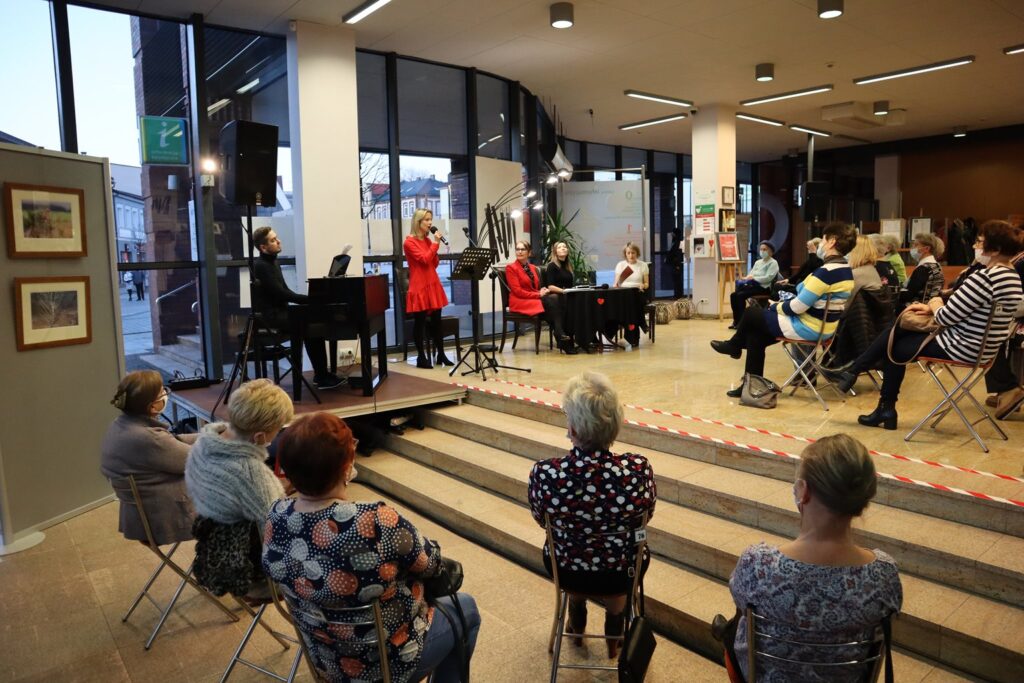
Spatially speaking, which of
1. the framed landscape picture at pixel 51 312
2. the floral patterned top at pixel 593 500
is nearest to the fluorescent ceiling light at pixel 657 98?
the framed landscape picture at pixel 51 312

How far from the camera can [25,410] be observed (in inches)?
161

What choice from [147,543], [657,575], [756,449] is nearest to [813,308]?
[756,449]

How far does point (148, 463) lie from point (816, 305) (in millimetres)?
4083

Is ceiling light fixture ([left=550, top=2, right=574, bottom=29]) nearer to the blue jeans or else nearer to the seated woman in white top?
the seated woman in white top

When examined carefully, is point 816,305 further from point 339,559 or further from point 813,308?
point 339,559

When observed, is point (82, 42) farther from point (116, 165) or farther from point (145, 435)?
point (145, 435)

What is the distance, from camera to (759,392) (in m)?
4.96

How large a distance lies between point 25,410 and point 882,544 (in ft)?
14.8

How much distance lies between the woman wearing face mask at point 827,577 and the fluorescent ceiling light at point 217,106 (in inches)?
259

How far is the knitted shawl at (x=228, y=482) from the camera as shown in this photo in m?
2.43

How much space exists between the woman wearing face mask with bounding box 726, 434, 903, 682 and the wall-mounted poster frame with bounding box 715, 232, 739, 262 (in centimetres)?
959

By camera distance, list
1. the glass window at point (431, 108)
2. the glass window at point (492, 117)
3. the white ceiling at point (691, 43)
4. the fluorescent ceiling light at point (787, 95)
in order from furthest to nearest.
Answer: the fluorescent ceiling light at point (787, 95) < the glass window at point (492, 117) < the glass window at point (431, 108) < the white ceiling at point (691, 43)

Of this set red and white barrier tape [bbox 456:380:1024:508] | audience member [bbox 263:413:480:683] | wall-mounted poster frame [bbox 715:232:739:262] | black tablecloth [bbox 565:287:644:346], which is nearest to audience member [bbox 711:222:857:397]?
red and white barrier tape [bbox 456:380:1024:508]

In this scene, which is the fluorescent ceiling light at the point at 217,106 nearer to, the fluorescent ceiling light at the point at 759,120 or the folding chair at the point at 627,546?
the folding chair at the point at 627,546
